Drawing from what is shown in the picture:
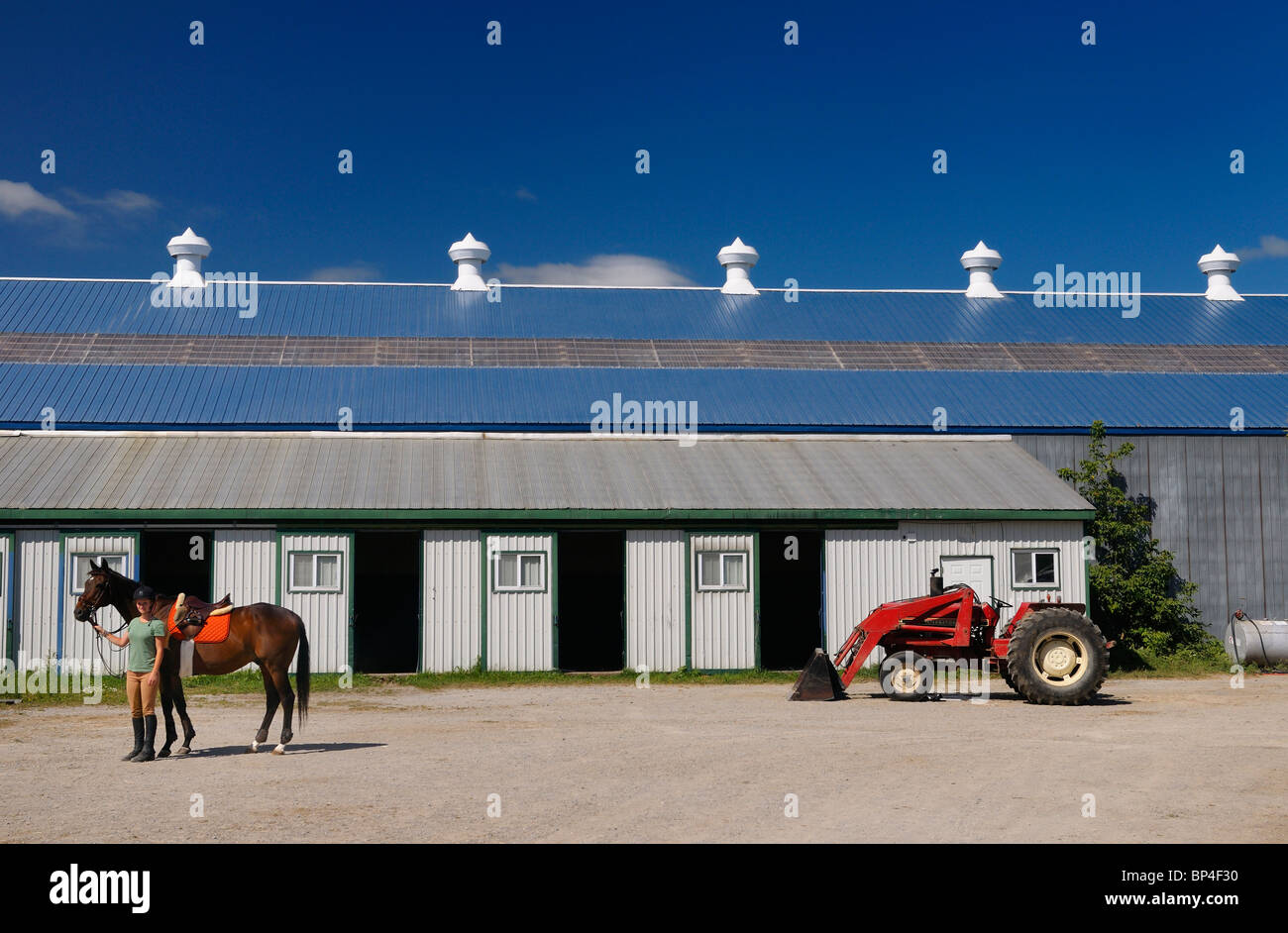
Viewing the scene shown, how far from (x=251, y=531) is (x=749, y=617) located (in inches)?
377

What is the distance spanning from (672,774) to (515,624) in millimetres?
11536

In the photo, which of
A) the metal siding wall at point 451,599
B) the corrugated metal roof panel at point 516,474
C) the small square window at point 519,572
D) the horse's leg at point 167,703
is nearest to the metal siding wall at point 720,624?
the corrugated metal roof panel at point 516,474

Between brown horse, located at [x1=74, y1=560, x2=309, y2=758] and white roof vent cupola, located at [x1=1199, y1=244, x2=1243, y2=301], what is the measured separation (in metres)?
36.1

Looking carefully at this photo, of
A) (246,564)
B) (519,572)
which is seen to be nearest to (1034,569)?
(519,572)

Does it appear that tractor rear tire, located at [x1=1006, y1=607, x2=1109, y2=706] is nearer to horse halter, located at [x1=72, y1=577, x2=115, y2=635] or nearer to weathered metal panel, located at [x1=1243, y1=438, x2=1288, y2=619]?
weathered metal panel, located at [x1=1243, y1=438, x2=1288, y2=619]

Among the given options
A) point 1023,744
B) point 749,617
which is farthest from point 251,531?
point 1023,744

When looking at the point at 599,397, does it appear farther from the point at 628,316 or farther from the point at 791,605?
the point at 791,605

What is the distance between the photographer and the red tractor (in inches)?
776

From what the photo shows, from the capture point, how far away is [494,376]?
33062 millimetres

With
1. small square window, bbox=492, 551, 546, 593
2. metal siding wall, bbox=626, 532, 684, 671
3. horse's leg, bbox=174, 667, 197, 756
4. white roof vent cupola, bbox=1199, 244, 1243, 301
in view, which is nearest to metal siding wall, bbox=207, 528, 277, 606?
small square window, bbox=492, 551, 546, 593

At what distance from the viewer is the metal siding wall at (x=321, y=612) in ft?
78.7

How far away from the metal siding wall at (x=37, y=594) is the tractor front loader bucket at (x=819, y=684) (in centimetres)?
1352

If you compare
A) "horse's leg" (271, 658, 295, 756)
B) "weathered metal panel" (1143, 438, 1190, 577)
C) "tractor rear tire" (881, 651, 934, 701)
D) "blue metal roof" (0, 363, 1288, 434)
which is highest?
"blue metal roof" (0, 363, 1288, 434)
